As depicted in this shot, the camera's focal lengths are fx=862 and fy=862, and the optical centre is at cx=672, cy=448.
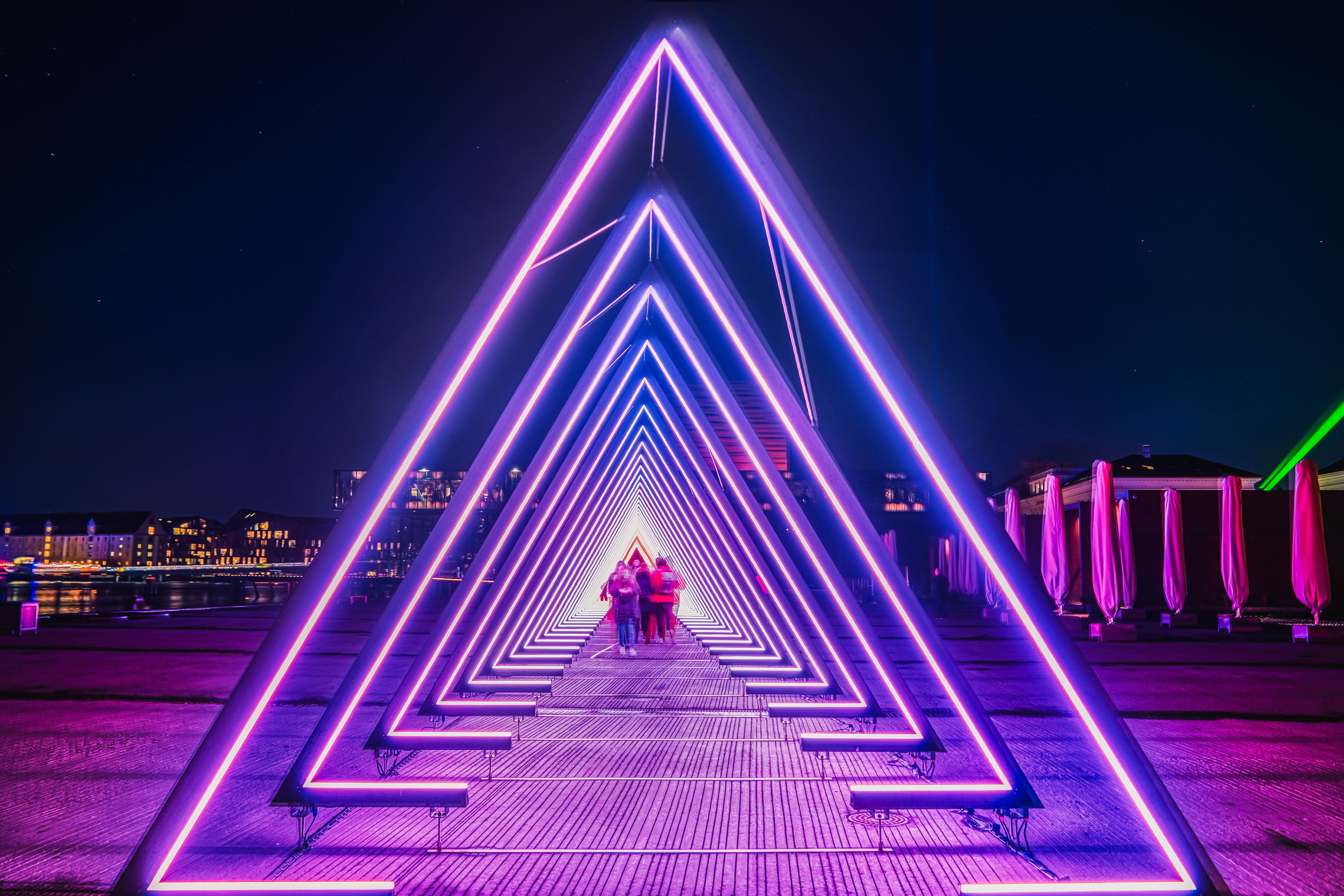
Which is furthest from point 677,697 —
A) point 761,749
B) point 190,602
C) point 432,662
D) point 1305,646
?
point 190,602

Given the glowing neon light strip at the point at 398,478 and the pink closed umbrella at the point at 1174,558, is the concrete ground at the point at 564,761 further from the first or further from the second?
the pink closed umbrella at the point at 1174,558

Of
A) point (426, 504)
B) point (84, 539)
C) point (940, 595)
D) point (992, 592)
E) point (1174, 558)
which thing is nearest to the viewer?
point (1174, 558)

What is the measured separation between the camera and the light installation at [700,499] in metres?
3.99

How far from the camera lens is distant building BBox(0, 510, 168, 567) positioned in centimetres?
17188

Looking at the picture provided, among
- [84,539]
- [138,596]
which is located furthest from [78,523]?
[138,596]

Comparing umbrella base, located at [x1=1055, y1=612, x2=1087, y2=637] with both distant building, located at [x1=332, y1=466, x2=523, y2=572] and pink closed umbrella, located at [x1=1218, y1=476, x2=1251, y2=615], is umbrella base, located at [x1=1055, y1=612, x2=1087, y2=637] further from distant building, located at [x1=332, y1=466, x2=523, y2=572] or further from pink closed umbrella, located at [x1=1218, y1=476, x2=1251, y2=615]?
distant building, located at [x1=332, y1=466, x2=523, y2=572]

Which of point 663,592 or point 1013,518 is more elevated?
point 1013,518

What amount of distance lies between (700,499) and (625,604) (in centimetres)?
367

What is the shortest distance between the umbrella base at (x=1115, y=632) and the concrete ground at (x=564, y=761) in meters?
4.27

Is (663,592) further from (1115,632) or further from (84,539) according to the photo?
(84,539)

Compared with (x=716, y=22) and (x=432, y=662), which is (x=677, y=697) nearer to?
(x=432, y=662)

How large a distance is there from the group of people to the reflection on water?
18825 millimetres

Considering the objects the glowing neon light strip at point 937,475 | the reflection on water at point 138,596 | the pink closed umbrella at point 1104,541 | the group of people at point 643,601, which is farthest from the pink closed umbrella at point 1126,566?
the reflection on water at point 138,596

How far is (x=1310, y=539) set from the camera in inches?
675
